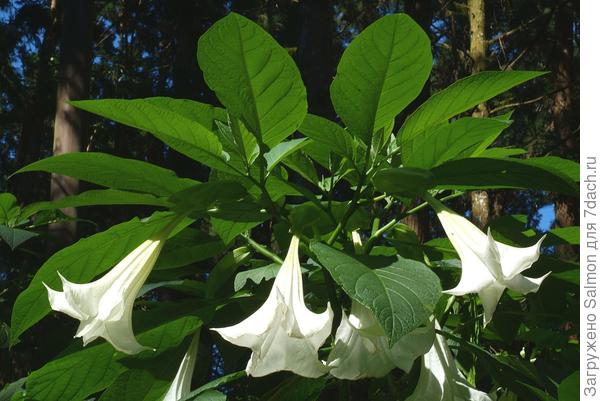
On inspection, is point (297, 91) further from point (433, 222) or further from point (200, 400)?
point (433, 222)

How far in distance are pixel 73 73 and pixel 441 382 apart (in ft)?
16.4

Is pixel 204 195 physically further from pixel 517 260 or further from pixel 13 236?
pixel 13 236

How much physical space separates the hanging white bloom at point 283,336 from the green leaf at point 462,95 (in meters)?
0.30

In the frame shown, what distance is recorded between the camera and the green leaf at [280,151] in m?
0.78

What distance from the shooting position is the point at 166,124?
750 mm

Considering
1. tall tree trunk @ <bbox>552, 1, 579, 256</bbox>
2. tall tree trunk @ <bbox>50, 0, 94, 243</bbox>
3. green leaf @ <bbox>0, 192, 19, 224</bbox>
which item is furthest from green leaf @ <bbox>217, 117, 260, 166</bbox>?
tall tree trunk @ <bbox>552, 1, 579, 256</bbox>

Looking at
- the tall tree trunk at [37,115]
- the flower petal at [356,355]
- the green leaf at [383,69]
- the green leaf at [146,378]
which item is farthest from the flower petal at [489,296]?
→ the tall tree trunk at [37,115]

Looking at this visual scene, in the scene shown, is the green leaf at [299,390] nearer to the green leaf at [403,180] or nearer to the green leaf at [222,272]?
the green leaf at [222,272]

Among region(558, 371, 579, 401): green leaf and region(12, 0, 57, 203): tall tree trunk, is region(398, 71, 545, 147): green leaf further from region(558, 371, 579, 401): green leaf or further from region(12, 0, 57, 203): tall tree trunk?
region(12, 0, 57, 203): tall tree trunk

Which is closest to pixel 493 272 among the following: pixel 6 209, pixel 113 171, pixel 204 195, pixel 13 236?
pixel 204 195

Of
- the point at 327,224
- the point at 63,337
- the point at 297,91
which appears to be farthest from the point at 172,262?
the point at 63,337

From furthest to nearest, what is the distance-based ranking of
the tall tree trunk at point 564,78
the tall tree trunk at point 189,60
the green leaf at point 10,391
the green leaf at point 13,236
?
the tall tree trunk at point 189,60
the tall tree trunk at point 564,78
the green leaf at point 13,236
the green leaf at point 10,391

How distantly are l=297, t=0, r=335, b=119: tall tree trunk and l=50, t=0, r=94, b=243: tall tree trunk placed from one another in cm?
213

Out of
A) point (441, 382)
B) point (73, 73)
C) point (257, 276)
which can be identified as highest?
point (73, 73)
